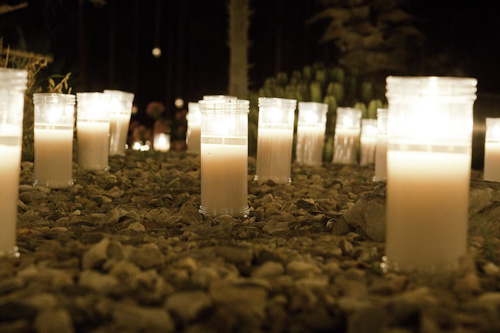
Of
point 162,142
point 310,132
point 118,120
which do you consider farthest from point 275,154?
point 162,142

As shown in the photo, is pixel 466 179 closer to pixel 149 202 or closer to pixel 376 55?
pixel 149 202

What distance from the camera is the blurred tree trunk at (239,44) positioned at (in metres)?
9.08

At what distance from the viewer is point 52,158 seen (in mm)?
3994

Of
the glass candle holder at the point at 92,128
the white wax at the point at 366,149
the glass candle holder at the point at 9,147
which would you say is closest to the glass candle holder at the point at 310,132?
the white wax at the point at 366,149

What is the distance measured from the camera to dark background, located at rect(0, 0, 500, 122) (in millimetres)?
10469

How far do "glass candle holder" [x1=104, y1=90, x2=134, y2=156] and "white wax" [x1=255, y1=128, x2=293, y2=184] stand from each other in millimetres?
1975

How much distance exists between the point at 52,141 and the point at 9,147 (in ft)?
6.15

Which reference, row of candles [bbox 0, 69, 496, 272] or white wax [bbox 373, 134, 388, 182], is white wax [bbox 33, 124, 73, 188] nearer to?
row of candles [bbox 0, 69, 496, 272]

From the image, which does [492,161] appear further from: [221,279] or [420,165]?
[221,279]

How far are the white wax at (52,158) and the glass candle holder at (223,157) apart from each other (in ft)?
4.05

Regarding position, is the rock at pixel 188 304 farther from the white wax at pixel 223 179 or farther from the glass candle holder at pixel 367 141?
the glass candle holder at pixel 367 141

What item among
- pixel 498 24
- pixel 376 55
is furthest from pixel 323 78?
pixel 498 24

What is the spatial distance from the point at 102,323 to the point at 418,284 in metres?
0.98

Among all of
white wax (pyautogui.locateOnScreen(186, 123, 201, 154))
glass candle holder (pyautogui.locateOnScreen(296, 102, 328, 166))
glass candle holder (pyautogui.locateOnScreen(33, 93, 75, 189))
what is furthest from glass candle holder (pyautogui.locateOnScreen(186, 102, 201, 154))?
glass candle holder (pyautogui.locateOnScreen(33, 93, 75, 189))
